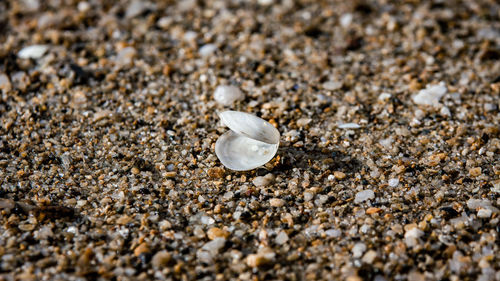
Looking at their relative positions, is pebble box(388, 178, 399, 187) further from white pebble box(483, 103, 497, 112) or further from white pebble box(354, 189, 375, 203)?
white pebble box(483, 103, 497, 112)

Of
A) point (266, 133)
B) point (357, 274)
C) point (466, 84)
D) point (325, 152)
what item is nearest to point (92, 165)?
point (266, 133)

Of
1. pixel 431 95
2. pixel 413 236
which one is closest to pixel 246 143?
pixel 413 236

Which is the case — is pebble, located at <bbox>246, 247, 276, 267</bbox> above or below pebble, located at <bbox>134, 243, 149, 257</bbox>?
below

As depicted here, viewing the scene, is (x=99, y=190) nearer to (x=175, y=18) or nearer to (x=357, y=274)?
(x=357, y=274)

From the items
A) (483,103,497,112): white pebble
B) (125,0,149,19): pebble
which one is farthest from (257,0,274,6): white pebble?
(483,103,497,112): white pebble

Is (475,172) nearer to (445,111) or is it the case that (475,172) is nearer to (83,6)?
(445,111)

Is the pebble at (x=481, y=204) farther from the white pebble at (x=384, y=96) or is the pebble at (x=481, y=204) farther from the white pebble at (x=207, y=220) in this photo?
the white pebble at (x=207, y=220)
